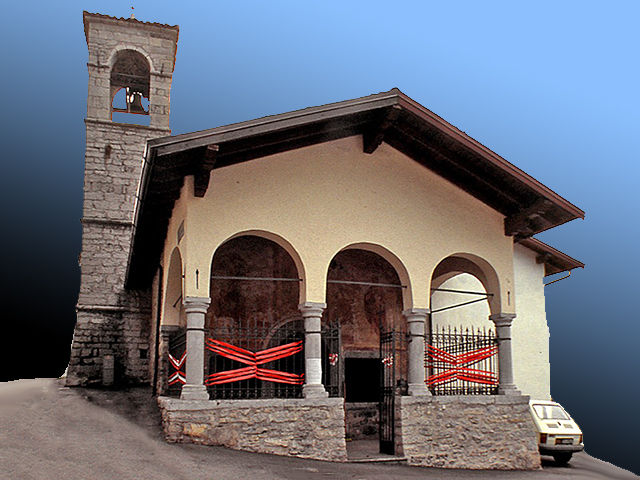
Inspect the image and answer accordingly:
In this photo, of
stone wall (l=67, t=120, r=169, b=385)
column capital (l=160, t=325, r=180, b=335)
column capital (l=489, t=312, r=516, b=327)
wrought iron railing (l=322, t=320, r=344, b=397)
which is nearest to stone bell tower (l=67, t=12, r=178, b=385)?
stone wall (l=67, t=120, r=169, b=385)

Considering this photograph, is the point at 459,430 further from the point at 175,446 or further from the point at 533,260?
the point at 533,260

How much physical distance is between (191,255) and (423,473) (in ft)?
15.8

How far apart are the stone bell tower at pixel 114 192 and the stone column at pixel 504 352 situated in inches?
376

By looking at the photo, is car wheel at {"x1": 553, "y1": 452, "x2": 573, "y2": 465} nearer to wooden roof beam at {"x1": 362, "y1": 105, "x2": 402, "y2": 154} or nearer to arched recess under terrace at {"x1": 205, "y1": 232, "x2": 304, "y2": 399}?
arched recess under terrace at {"x1": 205, "y1": 232, "x2": 304, "y2": 399}

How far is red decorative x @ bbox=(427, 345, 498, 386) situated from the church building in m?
0.03

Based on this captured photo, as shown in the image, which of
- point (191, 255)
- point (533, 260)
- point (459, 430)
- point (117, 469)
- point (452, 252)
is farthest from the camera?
point (533, 260)

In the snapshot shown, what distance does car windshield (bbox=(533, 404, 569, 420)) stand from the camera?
14164mm

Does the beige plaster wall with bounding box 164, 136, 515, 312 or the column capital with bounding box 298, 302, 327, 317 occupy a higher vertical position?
the beige plaster wall with bounding box 164, 136, 515, 312

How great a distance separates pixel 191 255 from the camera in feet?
33.3

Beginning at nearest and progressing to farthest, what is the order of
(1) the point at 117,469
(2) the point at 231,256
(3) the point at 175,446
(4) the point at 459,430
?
(1) the point at 117,469 → (3) the point at 175,446 → (4) the point at 459,430 → (2) the point at 231,256

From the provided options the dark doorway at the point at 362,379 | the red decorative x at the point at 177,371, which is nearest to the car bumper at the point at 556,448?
the dark doorway at the point at 362,379

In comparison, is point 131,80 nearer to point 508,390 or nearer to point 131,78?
point 131,78

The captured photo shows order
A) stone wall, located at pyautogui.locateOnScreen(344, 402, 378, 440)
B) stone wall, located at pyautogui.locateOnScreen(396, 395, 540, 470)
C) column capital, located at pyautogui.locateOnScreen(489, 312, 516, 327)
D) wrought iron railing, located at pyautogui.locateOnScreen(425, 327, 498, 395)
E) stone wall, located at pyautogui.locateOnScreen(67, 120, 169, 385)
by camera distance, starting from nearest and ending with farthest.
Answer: stone wall, located at pyautogui.locateOnScreen(396, 395, 540, 470), wrought iron railing, located at pyautogui.locateOnScreen(425, 327, 498, 395), column capital, located at pyautogui.locateOnScreen(489, 312, 516, 327), stone wall, located at pyautogui.locateOnScreen(344, 402, 378, 440), stone wall, located at pyautogui.locateOnScreen(67, 120, 169, 385)

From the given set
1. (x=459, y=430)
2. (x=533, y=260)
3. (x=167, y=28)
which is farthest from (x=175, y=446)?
(x=167, y=28)
